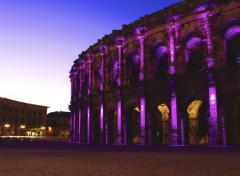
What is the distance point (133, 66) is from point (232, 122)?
32.2 ft

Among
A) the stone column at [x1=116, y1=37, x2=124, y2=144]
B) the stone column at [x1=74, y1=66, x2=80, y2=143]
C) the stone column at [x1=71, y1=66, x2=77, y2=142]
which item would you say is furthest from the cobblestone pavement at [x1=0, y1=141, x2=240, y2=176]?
the stone column at [x1=71, y1=66, x2=77, y2=142]

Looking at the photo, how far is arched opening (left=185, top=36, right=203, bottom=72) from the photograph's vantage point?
785 inches

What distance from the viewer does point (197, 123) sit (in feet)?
71.3

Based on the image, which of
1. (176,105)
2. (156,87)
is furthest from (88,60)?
(176,105)

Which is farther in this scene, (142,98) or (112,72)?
(112,72)

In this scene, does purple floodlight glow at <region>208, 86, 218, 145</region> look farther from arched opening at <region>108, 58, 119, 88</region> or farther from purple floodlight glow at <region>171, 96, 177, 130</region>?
arched opening at <region>108, 58, 119, 88</region>

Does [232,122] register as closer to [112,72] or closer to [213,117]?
[213,117]

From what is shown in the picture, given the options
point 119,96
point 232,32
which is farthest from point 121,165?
point 119,96

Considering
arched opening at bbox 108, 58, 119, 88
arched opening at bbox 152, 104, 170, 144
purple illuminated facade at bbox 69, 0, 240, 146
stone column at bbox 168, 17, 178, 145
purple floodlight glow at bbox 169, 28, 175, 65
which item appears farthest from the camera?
arched opening at bbox 108, 58, 119, 88

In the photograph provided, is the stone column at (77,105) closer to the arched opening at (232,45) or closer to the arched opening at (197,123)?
the arched opening at (197,123)

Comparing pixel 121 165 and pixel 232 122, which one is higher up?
pixel 232 122

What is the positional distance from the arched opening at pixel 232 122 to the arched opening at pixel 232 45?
2.94 m

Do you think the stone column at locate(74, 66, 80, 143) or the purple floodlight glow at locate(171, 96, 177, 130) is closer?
the purple floodlight glow at locate(171, 96, 177, 130)

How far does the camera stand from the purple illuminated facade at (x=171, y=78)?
1739 cm
